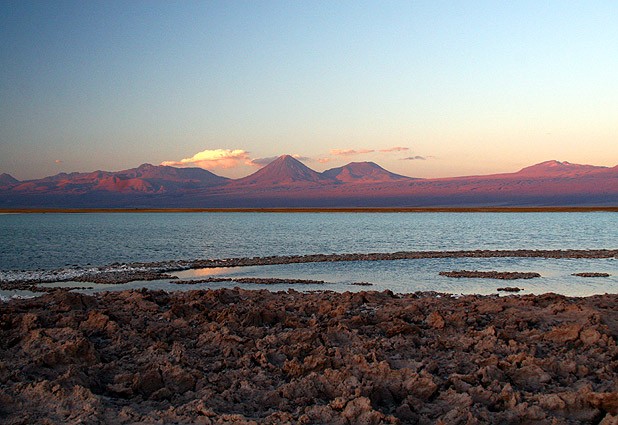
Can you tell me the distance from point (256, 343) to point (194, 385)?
2.15 metres

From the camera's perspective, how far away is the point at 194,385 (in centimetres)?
854

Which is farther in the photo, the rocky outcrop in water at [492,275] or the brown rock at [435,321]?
the rocky outcrop in water at [492,275]

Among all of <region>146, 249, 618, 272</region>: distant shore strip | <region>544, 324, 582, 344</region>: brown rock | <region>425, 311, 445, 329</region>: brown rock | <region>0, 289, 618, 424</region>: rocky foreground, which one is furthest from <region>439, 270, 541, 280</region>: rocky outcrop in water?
<region>544, 324, 582, 344</region>: brown rock

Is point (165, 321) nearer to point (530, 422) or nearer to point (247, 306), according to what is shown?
point (247, 306)

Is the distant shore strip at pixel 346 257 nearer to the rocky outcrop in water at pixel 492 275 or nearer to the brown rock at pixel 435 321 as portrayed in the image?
the rocky outcrop in water at pixel 492 275

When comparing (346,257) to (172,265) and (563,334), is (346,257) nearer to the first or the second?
(172,265)

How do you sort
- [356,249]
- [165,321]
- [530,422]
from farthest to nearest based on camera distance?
[356,249], [165,321], [530,422]

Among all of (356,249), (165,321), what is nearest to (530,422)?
(165,321)

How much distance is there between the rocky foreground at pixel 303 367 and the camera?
7562 mm

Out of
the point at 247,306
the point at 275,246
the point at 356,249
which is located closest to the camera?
the point at 247,306

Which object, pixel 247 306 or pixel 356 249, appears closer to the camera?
pixel 247 306

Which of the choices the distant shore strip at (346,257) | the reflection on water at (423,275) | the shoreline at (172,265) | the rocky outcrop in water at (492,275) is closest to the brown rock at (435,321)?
the reflection on water at (423,275)

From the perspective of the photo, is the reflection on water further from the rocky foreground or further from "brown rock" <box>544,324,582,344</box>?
"brown rock" <box>544,324,582,344</box>

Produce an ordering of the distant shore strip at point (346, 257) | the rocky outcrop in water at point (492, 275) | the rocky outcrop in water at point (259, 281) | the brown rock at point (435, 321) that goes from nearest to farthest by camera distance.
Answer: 1. the brown rock at point (435, 321)
2. the rocky outcrop in water at point (259, 281)
3. the rocky outcrop in water at point (492, 275)
4. the distant shore strip at point (346, 257)
